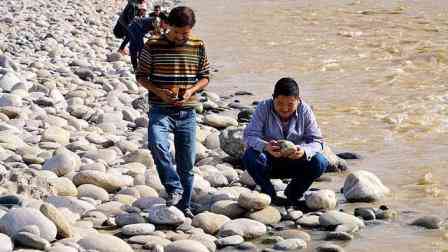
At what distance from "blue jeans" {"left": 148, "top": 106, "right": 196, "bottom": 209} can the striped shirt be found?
0.30 feet

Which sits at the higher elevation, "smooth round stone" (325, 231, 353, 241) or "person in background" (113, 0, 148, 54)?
"person in background" (113, 0, 148, 54)

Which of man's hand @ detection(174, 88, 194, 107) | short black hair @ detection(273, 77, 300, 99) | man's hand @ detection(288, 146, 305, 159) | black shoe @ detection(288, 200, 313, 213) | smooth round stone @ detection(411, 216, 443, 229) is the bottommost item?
black shoe @ detection(288, 200, 313, 213)

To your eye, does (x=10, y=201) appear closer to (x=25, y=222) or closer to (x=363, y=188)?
(x=25, y=222)

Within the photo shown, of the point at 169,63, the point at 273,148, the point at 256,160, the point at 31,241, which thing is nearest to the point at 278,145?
the point at 273,148

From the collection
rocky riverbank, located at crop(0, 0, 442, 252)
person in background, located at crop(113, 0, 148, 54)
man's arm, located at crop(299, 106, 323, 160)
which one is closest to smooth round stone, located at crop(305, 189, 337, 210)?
rocky riverbank, located at crop(0, 0, 442, 252)

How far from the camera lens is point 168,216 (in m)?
5.95

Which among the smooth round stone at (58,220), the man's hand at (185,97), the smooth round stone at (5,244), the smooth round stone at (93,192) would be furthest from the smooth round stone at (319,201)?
the smooth round stone at (5,244)

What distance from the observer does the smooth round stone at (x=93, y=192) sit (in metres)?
6.55

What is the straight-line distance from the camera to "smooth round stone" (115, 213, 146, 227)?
6.00m

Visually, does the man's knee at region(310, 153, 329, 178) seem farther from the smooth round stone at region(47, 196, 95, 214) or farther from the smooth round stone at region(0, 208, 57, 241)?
the smooth round stone at region(0, 208, 57, 241)

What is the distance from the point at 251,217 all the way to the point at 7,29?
1232 cm

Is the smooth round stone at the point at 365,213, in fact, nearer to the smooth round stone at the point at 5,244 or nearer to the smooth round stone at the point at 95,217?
the smooth round stone at the point at 95,217

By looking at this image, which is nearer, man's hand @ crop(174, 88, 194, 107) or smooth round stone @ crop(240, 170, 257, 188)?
man's hand @ crop(174, 88, 194, 107)

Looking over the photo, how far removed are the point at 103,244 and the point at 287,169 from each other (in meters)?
1.80
